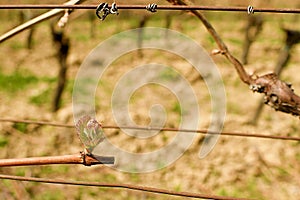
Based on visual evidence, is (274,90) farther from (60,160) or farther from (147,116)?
(147,116)

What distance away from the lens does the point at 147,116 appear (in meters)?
5.05

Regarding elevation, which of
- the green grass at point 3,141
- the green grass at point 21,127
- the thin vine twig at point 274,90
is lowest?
the thin vine twig at point 274,90

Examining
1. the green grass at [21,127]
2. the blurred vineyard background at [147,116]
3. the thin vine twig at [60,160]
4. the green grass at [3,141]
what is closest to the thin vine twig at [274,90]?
the thin vine twig at [60,160]

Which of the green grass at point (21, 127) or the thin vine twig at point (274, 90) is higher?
the green grass at point (21, 127)

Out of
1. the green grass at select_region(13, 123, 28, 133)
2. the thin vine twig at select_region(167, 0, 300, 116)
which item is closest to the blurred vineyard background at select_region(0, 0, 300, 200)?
the green grass at select_region(13, 123, 28, 133)

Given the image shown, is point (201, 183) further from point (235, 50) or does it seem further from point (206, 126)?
point (235, 50)

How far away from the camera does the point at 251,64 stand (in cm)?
594

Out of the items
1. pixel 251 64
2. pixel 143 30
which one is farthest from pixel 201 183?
pixel 143 30

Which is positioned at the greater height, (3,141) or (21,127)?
(21,127)

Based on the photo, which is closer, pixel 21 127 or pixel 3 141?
pixel 3 141

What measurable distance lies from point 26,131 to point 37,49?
169cm

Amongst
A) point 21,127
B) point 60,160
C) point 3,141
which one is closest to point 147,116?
point 21,127

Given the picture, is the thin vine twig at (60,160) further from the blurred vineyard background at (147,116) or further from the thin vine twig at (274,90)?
the blurred vineyard background at (147,116)

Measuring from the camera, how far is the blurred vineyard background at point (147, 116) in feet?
14.0
